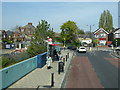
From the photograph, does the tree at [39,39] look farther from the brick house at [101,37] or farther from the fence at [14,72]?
the brick house at [101,37]

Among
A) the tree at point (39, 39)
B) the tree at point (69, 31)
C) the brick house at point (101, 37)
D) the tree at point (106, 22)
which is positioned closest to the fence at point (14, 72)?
the tree at point (39, 39)

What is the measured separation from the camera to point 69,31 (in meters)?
68.9

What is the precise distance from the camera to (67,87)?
10.0 metres

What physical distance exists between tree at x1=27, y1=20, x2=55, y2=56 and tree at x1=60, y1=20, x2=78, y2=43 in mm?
44512

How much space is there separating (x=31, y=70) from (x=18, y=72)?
3.19 metres

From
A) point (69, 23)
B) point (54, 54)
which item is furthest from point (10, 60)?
point (69, 23)

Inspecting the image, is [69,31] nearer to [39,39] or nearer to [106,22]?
[106,22]

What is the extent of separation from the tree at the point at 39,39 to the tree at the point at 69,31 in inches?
1752

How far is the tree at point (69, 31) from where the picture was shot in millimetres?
68800

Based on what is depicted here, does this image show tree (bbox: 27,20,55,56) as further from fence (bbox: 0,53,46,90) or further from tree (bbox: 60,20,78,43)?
tree (bbox: 60,20,78,43)

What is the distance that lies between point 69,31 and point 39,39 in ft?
155

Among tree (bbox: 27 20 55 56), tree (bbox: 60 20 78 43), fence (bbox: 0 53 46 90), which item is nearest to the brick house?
tree (bbox: 60 20 78 43)

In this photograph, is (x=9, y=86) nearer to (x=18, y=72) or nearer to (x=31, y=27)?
(x=18, y=72)

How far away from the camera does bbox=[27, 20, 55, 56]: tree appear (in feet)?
70.3
